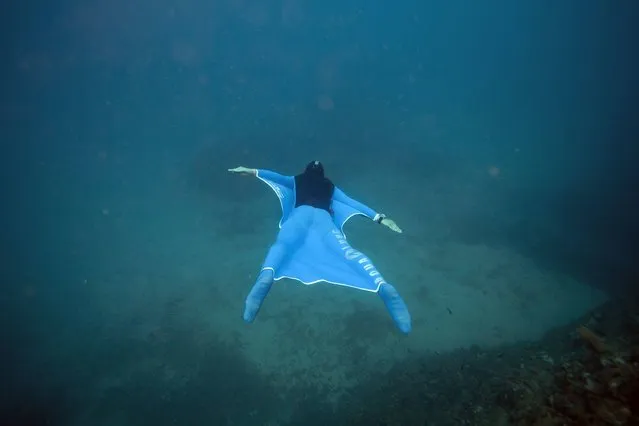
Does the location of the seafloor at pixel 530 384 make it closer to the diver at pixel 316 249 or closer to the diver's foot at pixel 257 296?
the diver at pixel 316 249

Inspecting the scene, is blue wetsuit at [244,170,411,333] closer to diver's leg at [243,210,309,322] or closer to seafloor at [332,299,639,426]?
diver's leg at [243,210,309,322]

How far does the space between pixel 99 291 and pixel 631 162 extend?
3228 centimetres

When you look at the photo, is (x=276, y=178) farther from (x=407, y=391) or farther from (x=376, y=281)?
(x=407, y=391)

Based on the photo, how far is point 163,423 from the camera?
8.16 metres

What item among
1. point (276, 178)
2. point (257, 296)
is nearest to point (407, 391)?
point (257, 296)

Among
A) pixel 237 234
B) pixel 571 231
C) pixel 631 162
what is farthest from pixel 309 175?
pixel 631 162

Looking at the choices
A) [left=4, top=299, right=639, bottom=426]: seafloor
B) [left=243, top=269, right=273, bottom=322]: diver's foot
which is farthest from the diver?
[left=4, top=299, right=639, bottom=426]: seafloor

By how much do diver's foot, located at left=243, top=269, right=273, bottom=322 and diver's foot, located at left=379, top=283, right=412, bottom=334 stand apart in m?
1.74

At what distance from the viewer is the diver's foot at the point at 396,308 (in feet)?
16.2

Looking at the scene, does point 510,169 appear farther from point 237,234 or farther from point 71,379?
point 71,379

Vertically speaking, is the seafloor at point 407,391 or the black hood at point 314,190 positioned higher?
the black hood at point 314,190

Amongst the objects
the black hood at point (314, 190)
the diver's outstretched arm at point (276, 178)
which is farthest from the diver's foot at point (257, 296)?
A: the diver's outstretched arm at point (276, 178)

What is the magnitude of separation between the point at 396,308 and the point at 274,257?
2113 millimetres

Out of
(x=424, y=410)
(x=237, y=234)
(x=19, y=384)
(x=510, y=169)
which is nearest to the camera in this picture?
(x=424, y=410)
